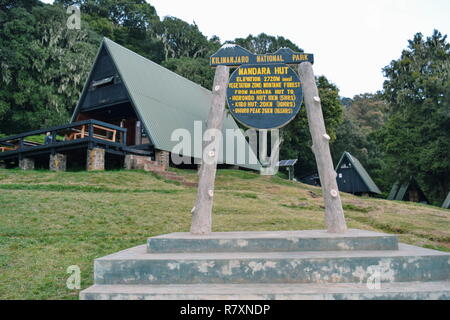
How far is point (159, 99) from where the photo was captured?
2183 cm

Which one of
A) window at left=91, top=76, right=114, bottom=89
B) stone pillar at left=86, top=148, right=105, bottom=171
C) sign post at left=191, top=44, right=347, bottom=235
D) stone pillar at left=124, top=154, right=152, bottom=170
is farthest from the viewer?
window at left=91, top=76, right=114, bottom=89

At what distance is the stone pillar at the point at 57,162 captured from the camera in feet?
58.1

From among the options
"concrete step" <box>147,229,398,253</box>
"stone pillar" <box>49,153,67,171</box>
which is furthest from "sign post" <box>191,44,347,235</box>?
"stone pillar" <box>49,153,67,171</box>

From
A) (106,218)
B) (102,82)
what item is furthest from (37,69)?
(106,218)

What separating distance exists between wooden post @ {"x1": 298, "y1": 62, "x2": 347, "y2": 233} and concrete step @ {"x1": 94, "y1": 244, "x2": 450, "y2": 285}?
142 centimetres

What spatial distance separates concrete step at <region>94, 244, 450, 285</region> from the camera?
434cm

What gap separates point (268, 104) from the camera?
673cm

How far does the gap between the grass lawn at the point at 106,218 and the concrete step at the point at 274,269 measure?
3.52ft

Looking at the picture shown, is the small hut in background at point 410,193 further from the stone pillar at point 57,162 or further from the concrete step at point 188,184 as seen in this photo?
the stone pillar at point 57,162

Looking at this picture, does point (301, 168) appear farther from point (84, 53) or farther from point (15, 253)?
point (15, 253)

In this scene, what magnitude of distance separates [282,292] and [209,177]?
2.69 meters

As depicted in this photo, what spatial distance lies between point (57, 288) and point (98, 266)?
1.15 metres

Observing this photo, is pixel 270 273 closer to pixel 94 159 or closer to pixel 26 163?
pixel 94 159

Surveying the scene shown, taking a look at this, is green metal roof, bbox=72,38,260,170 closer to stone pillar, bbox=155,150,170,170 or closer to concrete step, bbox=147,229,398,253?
stone pillar, bbox=155,150,170,170
